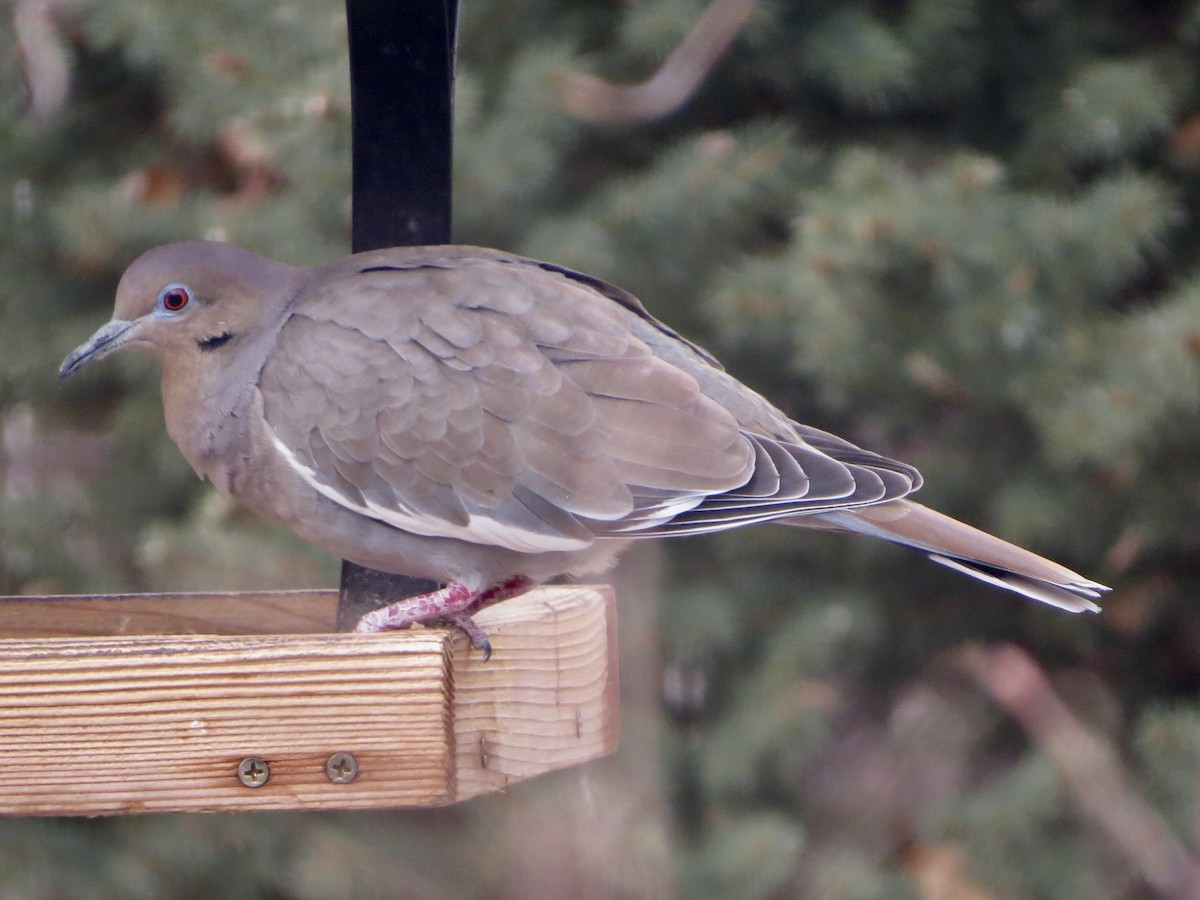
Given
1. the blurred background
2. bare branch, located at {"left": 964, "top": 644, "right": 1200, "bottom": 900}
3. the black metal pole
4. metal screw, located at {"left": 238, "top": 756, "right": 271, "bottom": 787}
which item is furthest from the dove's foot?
bare branch, located at {"left": 964, "top": 644, "right": 1200, "bottom": 900}

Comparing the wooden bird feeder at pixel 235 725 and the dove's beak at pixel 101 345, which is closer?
the wooden bird feeder at pixel 235 725

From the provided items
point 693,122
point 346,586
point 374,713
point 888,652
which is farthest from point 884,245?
point 374,713

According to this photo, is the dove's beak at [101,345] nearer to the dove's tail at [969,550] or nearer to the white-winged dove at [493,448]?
the white-winged dove at [493,448]

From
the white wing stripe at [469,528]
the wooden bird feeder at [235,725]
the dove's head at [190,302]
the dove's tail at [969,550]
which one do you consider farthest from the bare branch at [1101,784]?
the dove's head at [190,302]

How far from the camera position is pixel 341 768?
187 centimetres

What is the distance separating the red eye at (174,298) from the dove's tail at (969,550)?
1.18m

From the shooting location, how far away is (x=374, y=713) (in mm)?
1850

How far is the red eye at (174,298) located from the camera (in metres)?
2.53

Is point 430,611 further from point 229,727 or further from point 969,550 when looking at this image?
point 969,550

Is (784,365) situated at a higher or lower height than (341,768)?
higher

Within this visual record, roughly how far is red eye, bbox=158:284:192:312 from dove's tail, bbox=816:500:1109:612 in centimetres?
118

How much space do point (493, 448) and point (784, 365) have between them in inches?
75.4

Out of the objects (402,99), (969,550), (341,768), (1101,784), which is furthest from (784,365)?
(341,768)

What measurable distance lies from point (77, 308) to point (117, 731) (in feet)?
8.55
